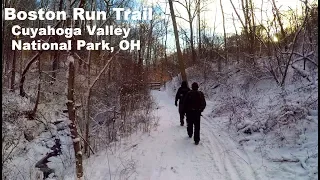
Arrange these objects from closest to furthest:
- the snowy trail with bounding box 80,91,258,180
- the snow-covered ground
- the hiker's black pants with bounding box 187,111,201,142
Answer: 1. the snow-covered ground
2. the snowy trail with bounding box 80,91,258,180
3. the hiker's black pants with bounding box 187,111,201,142

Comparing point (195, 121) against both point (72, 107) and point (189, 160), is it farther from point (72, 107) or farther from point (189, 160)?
point (72, 107)

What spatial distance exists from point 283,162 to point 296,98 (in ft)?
12.4

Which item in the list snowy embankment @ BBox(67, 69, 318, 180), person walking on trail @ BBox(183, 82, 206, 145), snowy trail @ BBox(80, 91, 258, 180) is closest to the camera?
snowy embankment @ BBox(67, 69, 318, 180)

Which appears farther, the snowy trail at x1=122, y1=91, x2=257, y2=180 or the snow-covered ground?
the snowy trail at x1=122, y1=91, x2=257, y2=180

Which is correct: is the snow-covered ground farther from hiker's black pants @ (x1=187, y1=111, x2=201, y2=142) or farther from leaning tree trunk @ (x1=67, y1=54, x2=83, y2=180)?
leaning tree trunk @ (x1=67, y1=54, x2=83, y2=180)

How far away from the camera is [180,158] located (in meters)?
8.37

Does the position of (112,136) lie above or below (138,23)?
below

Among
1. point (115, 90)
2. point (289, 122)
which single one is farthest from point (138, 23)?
point (289, 122)

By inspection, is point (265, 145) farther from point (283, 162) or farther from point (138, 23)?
point (138, 23)

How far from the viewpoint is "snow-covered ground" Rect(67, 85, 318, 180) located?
6.95 metres

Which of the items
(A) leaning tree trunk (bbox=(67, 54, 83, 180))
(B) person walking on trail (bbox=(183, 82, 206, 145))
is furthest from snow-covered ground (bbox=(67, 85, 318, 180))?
(A) leaning tree trunk (bbox=(67, 54, 83, 180))

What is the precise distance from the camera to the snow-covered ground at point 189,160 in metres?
6.95

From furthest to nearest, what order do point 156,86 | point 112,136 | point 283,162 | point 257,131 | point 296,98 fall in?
1. point 156,86
2. point 112,136
3. point 296,98
4. point 257,131
5. point 283,162

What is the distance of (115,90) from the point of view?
56.6ft
